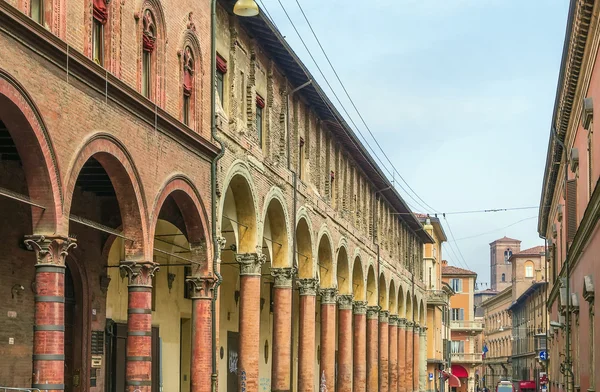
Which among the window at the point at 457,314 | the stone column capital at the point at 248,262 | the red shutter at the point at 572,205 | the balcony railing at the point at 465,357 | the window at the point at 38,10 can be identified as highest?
the window at the point at 38,10

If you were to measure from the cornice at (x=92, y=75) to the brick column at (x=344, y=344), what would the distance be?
16.9 meters

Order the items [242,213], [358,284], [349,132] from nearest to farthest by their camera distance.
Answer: [242,213] → [349,132] → [358,284]

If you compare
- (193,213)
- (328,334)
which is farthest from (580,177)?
(193,213)

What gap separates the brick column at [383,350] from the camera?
47062 mm

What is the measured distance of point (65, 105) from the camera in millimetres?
15734

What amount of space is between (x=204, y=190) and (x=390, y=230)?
99.8 feet

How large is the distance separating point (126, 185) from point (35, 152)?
3519 mm

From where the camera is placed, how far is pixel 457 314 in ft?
344

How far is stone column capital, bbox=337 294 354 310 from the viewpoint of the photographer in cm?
3803

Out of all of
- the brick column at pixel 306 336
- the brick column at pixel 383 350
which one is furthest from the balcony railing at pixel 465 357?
the brick column at pixel 306 336

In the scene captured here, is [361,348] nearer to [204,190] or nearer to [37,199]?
[204,190]

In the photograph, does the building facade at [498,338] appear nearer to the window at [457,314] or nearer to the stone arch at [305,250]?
the window at [457,314]

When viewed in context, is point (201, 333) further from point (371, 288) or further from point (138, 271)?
point (371, 288)

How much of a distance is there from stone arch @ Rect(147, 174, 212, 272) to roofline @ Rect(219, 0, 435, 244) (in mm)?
5237
